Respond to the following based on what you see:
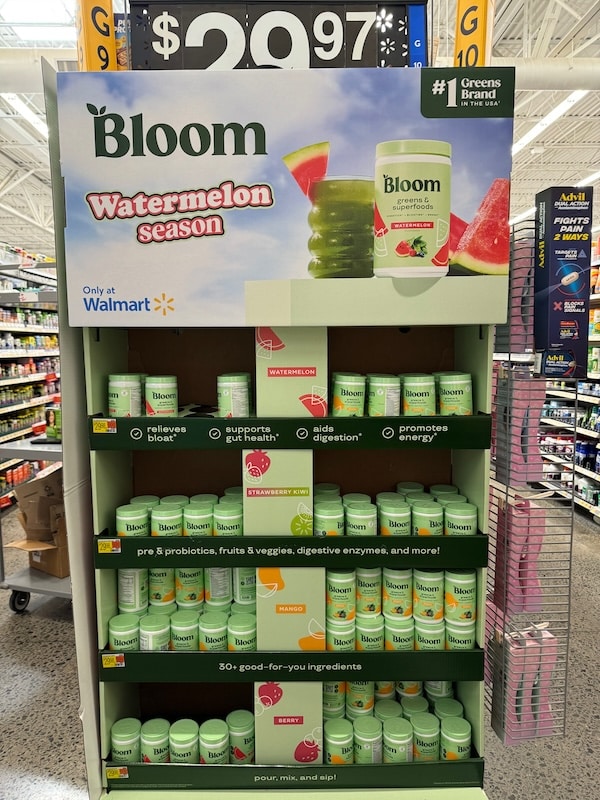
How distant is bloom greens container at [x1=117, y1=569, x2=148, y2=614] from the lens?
1.76m

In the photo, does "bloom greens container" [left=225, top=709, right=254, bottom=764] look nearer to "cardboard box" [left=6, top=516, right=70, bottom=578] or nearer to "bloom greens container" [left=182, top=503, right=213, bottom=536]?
"bloom greens container" [left=182, top=503, right=213, bottom=536]

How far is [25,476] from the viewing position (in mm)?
6418

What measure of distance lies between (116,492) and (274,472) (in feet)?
1.98

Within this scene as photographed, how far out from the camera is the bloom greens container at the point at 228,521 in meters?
1.67

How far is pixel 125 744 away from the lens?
174 cm

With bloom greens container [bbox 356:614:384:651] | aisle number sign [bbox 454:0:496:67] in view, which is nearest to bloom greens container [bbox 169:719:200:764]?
bloom greens container [bbox 356:614:384:651]

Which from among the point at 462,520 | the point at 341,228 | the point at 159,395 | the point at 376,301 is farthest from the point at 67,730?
the point at 341,228

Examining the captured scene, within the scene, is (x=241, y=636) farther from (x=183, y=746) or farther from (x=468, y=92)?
(x=468, y=92)

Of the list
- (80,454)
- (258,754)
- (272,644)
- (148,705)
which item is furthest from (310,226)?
(148,705)

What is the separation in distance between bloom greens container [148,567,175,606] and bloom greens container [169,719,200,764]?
0.43m

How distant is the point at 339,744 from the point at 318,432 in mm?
1029

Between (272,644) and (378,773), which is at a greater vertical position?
(272,644)

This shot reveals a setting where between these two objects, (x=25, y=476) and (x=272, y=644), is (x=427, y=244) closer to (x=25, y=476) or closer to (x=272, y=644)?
(x=272, y=644)

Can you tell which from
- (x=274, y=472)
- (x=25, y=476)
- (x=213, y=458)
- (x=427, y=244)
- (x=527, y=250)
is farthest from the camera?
(x=25, y=476)
